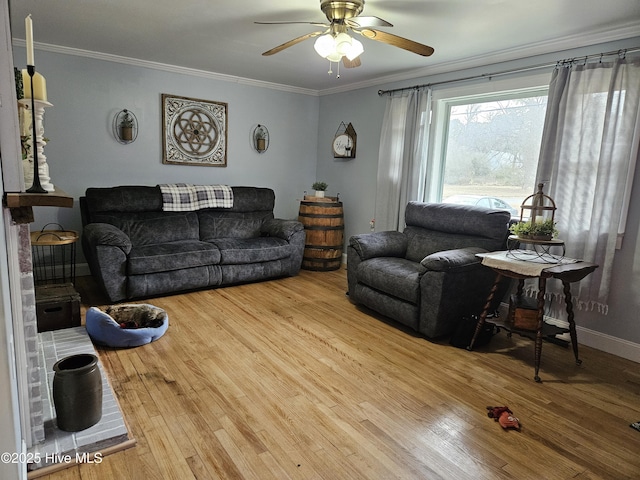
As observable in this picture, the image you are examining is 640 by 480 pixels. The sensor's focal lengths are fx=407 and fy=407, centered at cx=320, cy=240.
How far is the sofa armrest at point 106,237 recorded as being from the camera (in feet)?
10.9

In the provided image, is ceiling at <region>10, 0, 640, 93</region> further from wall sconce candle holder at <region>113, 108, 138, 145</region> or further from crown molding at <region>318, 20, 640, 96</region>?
wall sconce candle holder at <region>113, 108, 138, 145</region>

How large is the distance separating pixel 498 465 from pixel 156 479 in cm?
141

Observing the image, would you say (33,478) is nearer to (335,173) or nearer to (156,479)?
(156,479)

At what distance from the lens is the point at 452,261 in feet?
9.42

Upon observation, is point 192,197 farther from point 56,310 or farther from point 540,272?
point 540,272

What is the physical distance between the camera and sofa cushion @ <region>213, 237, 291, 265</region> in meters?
4.02

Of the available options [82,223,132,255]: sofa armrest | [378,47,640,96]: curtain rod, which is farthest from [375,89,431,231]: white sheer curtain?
[82,223,132,255]: sofa armrest

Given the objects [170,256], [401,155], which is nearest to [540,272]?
[401,155]

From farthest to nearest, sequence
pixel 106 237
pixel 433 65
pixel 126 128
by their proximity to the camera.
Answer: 1. pixel 126 128
2. pixel 433 65
3. pixel 106 237

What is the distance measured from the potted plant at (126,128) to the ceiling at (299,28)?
0.61 m

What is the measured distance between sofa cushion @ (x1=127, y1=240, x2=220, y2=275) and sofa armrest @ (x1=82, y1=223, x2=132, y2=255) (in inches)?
4.5

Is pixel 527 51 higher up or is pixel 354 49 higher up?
pixel 527 51

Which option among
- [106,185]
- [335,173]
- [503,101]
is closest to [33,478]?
[106,185]

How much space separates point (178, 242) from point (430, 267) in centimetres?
252
